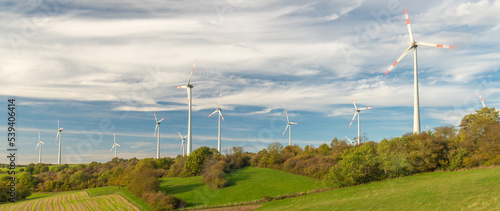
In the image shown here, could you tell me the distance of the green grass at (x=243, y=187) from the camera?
75562mm

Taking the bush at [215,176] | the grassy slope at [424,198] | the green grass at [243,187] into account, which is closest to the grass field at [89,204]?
the green grass at [243,187]

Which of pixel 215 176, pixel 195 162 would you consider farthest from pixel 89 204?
pixel 195 162

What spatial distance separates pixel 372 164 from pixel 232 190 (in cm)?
3494

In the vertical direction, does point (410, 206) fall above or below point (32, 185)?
above

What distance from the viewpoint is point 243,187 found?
279 feet

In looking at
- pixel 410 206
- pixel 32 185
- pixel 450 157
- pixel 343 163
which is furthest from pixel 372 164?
pixel 32 185

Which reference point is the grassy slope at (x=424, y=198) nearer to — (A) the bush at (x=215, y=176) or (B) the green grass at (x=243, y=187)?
(B) the green grass at (x=243, y=187)

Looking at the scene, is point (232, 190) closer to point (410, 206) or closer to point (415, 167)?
point (415, 167)

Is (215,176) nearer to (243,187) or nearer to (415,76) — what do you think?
(243,187)

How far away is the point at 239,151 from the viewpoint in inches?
4936

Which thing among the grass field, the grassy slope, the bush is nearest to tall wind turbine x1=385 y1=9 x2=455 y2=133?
the grassy slope

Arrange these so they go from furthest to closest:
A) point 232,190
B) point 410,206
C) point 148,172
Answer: point 148,172 < point 232,190 < point 410,206

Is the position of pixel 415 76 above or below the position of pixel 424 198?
above

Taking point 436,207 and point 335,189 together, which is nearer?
point 436,207
